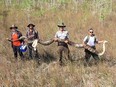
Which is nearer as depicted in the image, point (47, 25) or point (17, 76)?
point (17, 76)

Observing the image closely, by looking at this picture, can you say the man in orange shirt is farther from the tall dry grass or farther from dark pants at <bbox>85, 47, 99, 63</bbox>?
dark pants at <bbox>85, 47, 99, 63</bbox>

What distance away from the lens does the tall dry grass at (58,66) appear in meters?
6.62

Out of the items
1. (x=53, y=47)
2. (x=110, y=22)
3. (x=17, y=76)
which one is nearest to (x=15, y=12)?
(x=110, y=22)

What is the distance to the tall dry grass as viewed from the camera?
6617 millimetres

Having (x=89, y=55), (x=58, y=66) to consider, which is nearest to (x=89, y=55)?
(x=89, y=55)

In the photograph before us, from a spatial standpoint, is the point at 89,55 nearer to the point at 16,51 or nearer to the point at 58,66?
the point at 58,66

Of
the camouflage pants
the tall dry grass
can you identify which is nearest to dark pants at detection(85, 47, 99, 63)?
the camouflage pants

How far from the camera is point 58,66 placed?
761cm

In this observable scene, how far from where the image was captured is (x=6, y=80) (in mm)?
6629

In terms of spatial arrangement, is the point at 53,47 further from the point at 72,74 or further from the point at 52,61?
the point at 72,74

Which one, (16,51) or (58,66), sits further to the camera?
(16,51)

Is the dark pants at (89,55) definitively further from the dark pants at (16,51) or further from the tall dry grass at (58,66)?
the dark pants at (16,51)

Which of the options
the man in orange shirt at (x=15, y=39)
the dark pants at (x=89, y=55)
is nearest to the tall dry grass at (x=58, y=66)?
the dark pants at (x=89, y=55)

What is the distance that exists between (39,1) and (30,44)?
10677 millimetres
